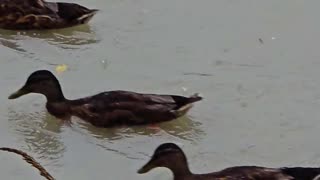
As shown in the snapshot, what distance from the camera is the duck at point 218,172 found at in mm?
6066

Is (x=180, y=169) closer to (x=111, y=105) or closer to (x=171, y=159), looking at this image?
(x=171, y=159)

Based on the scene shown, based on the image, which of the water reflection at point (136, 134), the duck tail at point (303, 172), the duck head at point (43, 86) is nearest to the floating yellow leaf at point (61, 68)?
the duck head at point (43, 86)

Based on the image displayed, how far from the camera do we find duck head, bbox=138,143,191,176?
6191mm

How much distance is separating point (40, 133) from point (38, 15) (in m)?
1.91

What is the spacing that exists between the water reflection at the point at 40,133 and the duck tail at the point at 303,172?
1299mm

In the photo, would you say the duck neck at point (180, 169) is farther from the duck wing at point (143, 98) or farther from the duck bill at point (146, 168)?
the duck wing at point (143, 98)

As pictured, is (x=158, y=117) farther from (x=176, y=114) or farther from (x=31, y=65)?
(x=31, y=65)

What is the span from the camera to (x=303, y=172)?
6051 mm

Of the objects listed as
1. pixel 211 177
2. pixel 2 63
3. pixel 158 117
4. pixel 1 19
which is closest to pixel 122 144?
pixel 158 117

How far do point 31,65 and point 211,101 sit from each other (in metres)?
1.32

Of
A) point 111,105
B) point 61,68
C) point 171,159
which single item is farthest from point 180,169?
point 61,68

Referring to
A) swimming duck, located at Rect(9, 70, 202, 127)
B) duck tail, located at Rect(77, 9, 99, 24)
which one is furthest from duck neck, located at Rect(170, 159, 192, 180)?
duck tail, located at Rect(77, 9, 99, 24)

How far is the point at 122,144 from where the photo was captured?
684cm

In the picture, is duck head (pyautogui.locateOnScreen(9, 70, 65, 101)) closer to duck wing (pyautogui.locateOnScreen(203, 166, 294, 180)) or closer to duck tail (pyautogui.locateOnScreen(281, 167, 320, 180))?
duck wing (pyautogui.locateOnScreen(203, 166, 294, 180))
